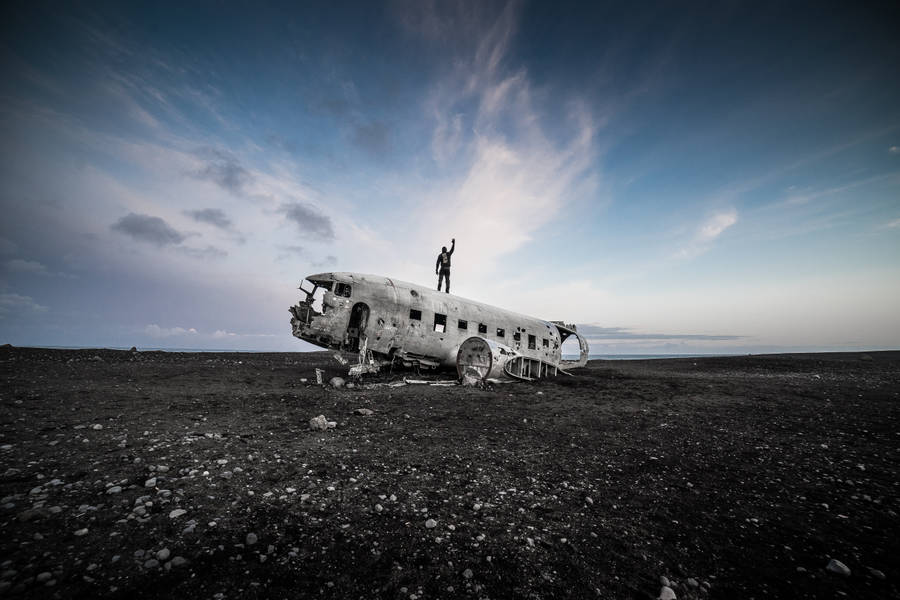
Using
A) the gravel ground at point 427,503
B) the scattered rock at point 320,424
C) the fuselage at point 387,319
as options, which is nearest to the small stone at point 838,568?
the gravel ground at point 427,503

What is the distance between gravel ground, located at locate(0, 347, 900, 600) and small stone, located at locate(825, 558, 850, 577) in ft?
0.05

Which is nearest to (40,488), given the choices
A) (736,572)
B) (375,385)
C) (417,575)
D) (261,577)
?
(261,577)

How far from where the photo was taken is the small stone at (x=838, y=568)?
9.65 ft

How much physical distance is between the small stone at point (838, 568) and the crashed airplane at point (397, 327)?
10319mm

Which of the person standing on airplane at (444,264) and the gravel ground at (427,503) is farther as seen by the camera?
the person standing on airplane at (444,264)

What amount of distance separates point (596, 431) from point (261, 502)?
22.9 ft

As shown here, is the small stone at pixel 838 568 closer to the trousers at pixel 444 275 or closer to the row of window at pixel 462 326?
the row of window at pixel 462 326

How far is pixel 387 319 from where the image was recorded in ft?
43.7

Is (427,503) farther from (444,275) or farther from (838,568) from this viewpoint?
(444,275)

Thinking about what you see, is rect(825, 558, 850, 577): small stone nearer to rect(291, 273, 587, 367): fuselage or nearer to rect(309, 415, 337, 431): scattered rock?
rect(309, 415, 337, 431): scattered rock

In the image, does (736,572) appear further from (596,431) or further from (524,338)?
(524,338)

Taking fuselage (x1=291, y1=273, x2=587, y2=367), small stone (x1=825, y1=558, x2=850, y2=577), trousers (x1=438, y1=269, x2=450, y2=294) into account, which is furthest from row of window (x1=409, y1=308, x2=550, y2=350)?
small stone (x1=825, y1=558, x2=850, y2=577)

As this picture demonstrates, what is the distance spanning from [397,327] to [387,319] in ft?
1.92

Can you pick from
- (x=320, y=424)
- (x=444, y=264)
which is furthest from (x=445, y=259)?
(x=320, y=424)
